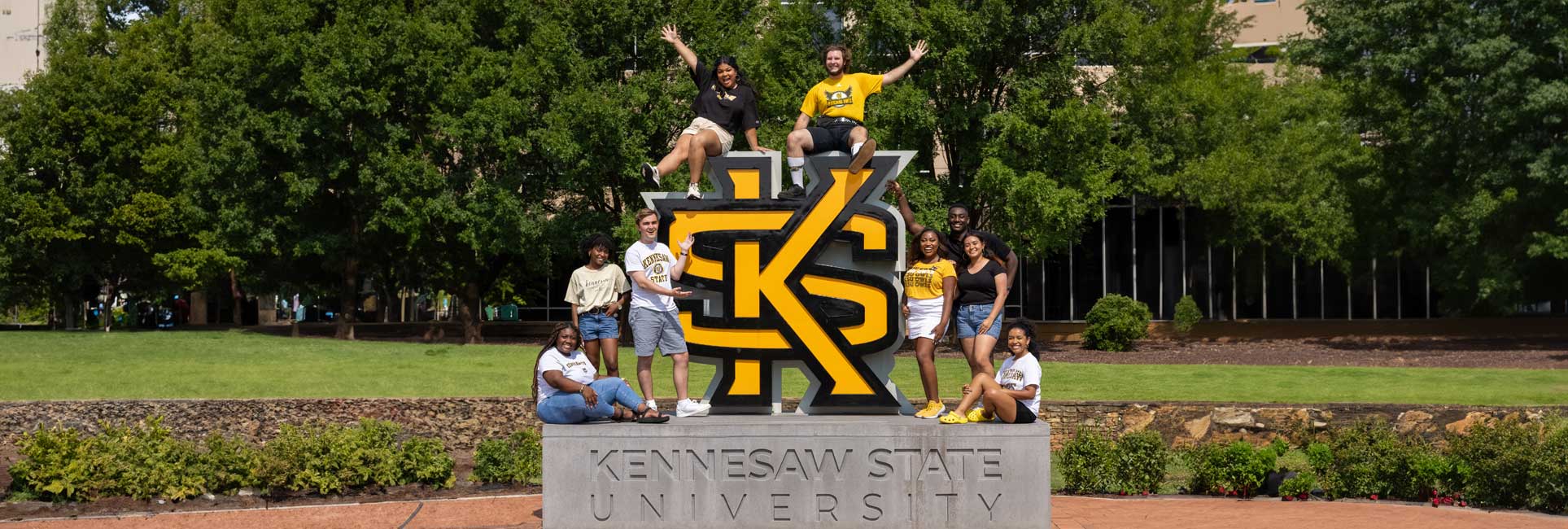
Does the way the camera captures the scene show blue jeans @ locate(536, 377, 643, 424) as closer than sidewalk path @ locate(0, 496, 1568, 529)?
Yes

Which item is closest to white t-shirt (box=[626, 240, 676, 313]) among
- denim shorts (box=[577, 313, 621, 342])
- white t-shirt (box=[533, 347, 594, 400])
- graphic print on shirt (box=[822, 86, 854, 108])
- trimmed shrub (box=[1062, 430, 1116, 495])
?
white t-shirt (box=[533, 347, 594, 400])

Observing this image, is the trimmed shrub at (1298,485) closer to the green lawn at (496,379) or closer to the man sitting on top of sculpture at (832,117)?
the green lawn at (496,379)

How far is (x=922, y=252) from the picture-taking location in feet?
40.3

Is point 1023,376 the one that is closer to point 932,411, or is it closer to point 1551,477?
point 932,411

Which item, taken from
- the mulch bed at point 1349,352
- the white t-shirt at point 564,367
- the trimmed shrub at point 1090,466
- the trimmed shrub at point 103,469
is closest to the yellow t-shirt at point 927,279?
the white t-shirt at point 564,367

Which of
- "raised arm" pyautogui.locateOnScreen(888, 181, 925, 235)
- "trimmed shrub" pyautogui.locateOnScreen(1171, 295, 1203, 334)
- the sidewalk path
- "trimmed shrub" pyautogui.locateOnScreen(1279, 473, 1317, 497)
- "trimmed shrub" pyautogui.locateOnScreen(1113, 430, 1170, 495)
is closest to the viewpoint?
the sidewalk path

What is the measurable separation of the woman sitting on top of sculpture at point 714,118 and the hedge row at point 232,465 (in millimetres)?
3746

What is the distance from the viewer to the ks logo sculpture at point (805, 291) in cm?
1246

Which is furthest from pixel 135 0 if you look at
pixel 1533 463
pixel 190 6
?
pixel 1533 463

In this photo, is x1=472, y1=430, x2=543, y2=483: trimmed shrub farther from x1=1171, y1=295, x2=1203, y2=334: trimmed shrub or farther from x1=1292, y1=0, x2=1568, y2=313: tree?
x1=1171, y1=295, x2=1203, y2=334: trimmed shrub

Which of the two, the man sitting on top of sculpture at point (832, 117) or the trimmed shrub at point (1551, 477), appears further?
the man sitting on top of sculpture at point (832, 117)

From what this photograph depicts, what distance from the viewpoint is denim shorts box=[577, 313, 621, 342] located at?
13.2 m

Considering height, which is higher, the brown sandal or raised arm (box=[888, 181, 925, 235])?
raised arm (box=[888, 181, 925, 235])

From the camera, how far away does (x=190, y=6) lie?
45.9 metres
